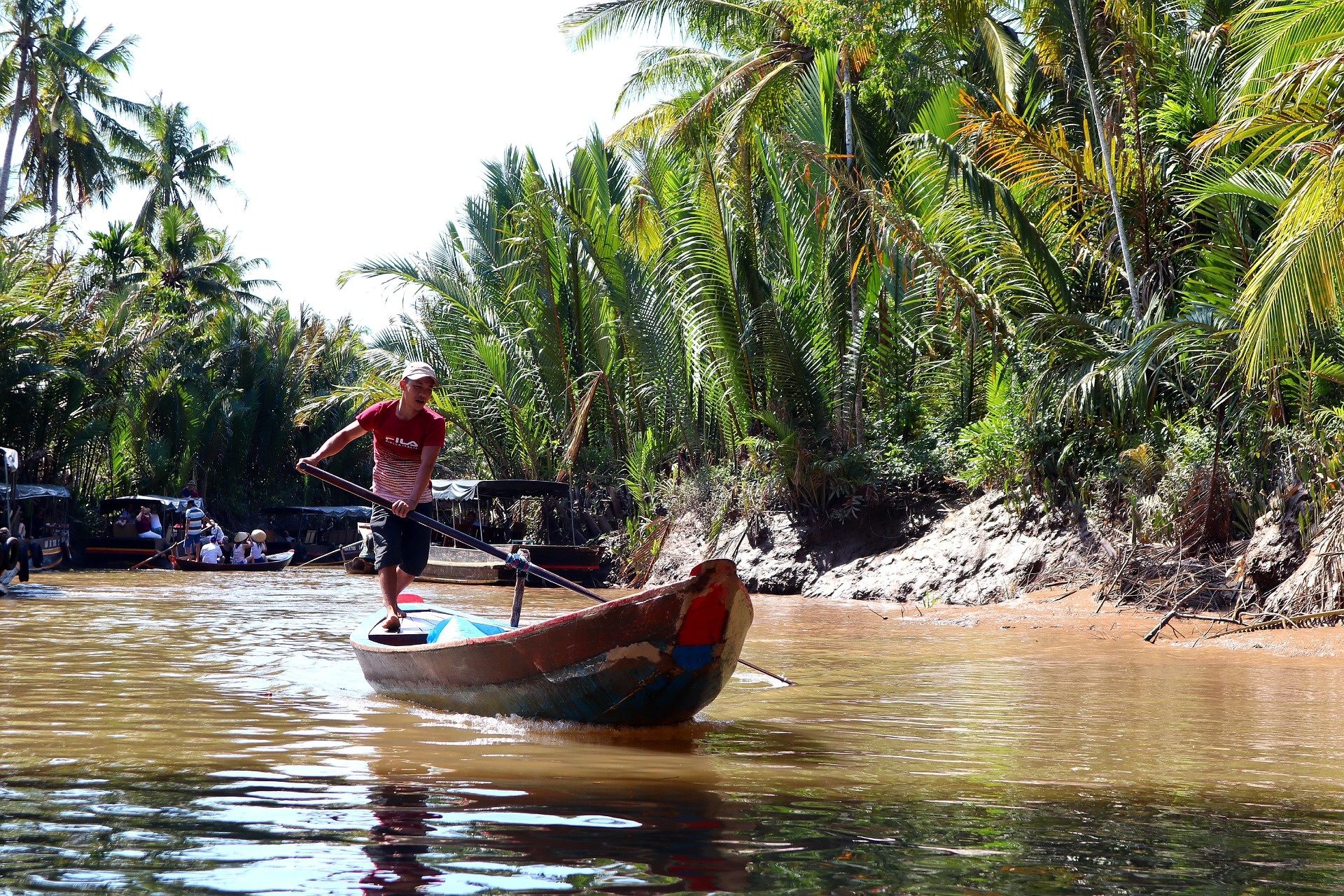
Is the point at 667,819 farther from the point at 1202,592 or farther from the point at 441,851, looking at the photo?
the point at 1202,592

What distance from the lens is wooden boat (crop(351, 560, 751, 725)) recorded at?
5.17m

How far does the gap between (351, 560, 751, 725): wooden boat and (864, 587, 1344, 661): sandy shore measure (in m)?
5.12

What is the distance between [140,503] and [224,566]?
362 cm

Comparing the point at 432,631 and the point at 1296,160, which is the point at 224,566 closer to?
the point at 432,631

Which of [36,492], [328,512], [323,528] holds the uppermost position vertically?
[36,492]

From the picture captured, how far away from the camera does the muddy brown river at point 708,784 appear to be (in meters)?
3.07

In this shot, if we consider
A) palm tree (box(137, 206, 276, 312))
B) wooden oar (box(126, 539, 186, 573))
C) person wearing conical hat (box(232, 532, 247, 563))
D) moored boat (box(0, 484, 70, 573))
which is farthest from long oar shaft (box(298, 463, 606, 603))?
palm tree (box(137, 206, 276, 312))

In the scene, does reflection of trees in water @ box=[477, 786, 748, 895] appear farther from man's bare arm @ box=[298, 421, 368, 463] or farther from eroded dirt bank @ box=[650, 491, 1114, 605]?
eroded dirt bank @ box=[650, 491, 1114, 605]

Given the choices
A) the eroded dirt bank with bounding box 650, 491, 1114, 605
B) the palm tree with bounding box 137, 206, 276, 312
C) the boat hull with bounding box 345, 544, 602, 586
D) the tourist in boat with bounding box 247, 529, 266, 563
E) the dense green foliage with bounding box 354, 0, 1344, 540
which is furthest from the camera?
the palm tree with bounding box 137, 206, 276, 312

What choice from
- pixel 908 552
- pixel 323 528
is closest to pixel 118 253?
pixel 323 528

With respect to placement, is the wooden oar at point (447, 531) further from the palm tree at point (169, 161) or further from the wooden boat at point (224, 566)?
the palm tree at point (169, 161)

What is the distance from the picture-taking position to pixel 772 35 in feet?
58.4

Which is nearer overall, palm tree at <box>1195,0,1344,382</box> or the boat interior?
the boat interior

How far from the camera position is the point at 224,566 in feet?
73.5
